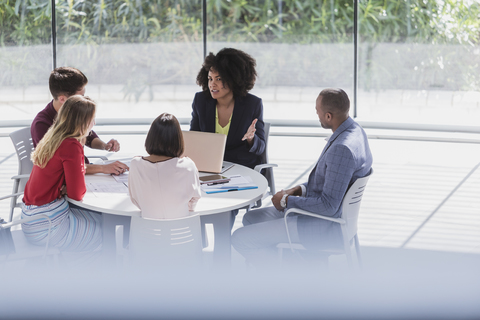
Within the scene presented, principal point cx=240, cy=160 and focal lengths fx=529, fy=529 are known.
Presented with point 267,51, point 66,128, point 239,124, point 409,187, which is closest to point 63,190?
point 66,128

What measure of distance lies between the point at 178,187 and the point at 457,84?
7276 mm

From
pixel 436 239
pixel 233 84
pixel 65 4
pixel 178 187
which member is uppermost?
pixel 65 4

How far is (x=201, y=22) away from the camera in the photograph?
8781mm

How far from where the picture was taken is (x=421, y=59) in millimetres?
8539

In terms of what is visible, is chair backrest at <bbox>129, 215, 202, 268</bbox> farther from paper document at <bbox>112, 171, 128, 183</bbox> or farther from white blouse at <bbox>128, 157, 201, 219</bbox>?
paper document at <bbox>112, 171, 128, 183</bbox>

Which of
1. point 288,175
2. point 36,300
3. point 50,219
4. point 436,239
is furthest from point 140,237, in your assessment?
point 288,175

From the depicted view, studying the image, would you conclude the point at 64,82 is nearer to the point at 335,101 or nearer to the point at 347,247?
the point at 335,101

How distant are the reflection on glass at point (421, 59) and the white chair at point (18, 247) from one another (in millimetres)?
7019

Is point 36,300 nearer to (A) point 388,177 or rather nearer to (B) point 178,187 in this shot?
(B) point 178,187

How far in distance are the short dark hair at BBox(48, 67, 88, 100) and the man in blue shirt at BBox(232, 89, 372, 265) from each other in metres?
1.44

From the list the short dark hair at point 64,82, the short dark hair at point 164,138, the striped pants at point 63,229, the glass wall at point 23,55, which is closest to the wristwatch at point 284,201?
the short dark hair at point 164,138

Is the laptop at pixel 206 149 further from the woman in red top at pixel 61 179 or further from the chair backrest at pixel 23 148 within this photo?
the chair backrest at pixel 23 148

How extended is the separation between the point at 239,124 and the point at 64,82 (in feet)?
4.02

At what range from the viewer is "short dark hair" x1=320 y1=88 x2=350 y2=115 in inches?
113
